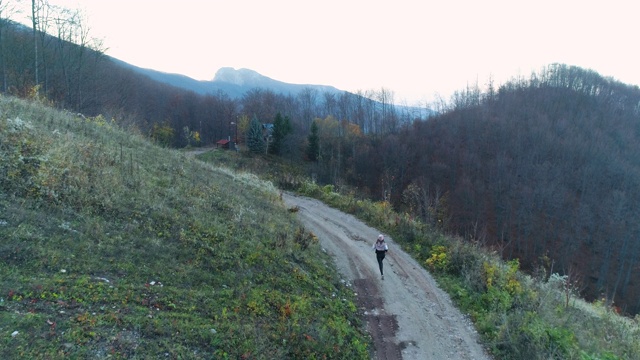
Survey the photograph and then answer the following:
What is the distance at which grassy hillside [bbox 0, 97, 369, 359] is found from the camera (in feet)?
16.9

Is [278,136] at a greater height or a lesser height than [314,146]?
greater

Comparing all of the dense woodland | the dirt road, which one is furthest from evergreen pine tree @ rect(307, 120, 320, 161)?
the dirt road

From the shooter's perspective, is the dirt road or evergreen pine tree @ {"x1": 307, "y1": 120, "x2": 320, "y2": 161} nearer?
the dirt road

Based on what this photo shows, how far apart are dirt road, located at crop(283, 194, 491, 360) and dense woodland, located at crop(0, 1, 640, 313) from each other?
16611 millimetres

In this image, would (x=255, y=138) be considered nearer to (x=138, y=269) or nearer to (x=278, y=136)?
(x=278, y=136)

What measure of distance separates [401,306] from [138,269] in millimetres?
6804

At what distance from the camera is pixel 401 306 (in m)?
9.91

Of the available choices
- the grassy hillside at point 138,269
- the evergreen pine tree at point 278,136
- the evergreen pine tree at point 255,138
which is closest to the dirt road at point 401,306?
the grassy hillside at point 138,269

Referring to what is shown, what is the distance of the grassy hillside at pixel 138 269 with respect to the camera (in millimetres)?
5152

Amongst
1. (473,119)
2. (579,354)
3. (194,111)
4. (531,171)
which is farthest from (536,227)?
(194,111)

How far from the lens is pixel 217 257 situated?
27.8 ft

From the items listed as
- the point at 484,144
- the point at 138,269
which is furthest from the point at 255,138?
the point at 138,269

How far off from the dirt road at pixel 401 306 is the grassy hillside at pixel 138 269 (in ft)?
2.15

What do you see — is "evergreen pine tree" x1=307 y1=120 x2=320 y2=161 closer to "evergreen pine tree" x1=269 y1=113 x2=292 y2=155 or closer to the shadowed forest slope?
"evergreen pine tree" x1=269 y1=113 x2=292 y2=155
